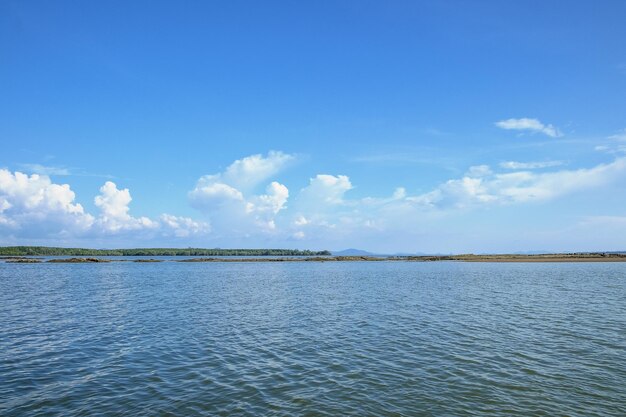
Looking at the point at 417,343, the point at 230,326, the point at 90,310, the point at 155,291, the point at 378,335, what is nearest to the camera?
the point at 417,343

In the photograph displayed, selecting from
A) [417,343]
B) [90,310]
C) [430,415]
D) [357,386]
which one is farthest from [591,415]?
[90,310]

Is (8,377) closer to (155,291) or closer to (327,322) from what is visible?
(327,322)

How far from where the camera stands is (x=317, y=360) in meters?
24.1

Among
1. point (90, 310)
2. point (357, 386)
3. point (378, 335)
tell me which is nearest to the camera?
point (357, 386)

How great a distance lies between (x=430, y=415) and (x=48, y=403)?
17.0 meters

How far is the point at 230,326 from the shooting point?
114 ft

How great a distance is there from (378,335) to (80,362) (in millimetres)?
20589

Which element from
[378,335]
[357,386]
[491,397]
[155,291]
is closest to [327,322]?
[378,335]

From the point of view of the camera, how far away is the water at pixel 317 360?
17.5m

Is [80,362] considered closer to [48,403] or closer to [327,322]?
[48,403]

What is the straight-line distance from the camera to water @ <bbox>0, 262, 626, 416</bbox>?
1748 centimetres

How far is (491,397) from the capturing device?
1798cm

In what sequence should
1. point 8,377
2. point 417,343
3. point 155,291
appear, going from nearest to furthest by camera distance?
point 8,377
point 417,343
point 155,291

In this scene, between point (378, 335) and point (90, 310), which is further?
point (90, 310)
